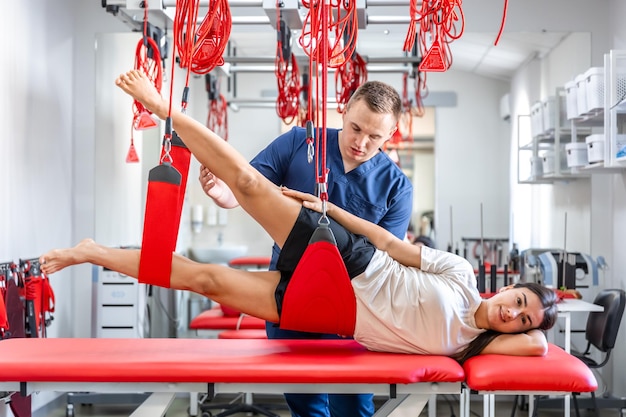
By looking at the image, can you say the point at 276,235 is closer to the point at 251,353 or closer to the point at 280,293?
the point at 280,293

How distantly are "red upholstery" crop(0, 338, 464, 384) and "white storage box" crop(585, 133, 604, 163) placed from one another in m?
2.20

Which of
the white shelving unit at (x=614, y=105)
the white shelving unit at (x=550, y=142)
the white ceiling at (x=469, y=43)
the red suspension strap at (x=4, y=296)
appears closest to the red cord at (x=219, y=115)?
the white ceiling at (x=469, y=43)

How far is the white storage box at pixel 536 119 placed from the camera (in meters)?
4.29

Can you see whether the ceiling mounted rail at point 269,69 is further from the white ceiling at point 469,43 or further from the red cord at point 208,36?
the red cord at point 208,36

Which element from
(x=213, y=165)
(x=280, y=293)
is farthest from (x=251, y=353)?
(x=213, y=165)

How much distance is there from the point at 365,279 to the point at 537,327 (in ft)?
1.66

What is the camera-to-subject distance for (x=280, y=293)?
213 cm

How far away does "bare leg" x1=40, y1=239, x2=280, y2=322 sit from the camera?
80.7 inches

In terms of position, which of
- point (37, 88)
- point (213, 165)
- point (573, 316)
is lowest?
point (573, 316)

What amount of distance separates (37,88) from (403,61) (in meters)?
1.89

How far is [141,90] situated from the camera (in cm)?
202

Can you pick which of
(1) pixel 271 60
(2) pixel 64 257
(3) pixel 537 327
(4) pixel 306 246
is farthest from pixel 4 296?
(3) pixel 537 327

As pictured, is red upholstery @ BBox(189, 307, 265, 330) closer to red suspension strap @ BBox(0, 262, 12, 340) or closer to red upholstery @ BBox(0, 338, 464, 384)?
red suspension strap @ BBox(0, 262, 12, 340)

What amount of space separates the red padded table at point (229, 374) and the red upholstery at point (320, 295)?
115mm
